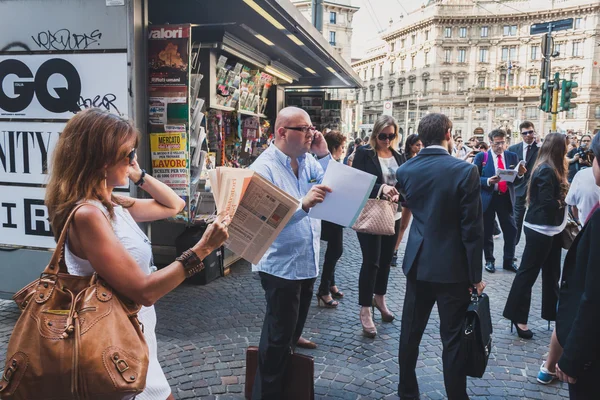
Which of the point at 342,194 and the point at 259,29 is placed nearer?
the point at 342,194

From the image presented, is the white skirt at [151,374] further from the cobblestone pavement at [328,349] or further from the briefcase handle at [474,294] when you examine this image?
the briefcase handle at [474,294]

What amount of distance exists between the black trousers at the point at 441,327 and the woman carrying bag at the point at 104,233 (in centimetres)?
171

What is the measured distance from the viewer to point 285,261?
276 centimetres

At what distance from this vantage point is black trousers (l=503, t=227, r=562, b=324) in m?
4.20

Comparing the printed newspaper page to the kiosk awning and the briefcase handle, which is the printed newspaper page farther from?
the kiosk awning

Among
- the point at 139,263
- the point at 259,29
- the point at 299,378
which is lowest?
the point at 299,378

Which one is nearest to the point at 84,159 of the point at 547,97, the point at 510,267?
the point at 510,267

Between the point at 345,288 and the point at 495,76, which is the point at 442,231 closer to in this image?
the point at 345,288

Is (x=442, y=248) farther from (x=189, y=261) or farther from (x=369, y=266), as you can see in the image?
(x=189, y=261)

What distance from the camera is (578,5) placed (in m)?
63.6

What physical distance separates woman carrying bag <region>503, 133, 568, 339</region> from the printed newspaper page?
2.87 metres

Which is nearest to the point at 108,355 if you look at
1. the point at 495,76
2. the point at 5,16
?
the point at 5,16

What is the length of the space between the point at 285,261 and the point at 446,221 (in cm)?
104

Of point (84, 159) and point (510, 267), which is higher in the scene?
point (84, 159)
